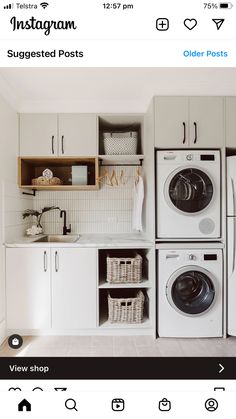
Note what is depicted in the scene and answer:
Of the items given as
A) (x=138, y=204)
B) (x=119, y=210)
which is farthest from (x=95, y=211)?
(x=138, y=204)

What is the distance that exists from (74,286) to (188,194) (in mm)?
955

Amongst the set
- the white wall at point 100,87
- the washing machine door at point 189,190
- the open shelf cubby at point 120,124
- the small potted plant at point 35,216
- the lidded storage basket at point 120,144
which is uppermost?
the white wall at point 100,87

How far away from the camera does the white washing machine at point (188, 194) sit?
1.67m

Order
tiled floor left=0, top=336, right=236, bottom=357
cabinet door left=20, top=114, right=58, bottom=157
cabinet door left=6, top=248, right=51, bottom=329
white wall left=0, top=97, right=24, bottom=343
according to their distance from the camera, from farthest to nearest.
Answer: cabinet door left=20, top=114, right=58, bottom=157, cabinet door left=6, top=248, right=51, bottom=329, white wall left=0, top=97, right=24, bottom=343, tiled floor left=0, top=336, right=236, bottom=357

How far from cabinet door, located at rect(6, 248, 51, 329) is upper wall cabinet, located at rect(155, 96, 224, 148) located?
3.58 feet

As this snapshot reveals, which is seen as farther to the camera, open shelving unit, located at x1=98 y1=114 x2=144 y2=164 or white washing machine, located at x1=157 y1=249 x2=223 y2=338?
open shelving unit, located at x1=98 y1=114 x2=144 y2=164

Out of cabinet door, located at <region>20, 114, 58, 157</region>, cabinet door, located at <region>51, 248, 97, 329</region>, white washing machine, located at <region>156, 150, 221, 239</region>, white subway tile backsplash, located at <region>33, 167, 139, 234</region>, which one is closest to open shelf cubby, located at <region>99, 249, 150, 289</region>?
cabinet door, located at <region>51, 248, 97, 329</region>

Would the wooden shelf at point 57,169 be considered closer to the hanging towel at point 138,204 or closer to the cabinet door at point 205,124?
the hanging towel at point 138,204

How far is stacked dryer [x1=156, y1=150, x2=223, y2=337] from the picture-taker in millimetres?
1674
